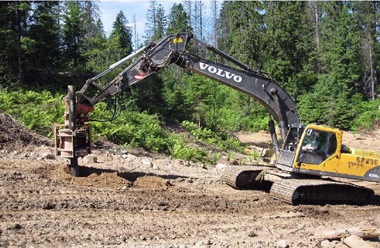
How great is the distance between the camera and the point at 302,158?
10078 mm

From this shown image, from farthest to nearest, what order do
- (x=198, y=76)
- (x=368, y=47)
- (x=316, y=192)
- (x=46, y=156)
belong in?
1. (x=368, y=47)
2. (x=198, y=76)
3. (x=46, y=156)
4. (x=316, y=192)

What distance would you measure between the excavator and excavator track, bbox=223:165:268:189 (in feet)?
0.14

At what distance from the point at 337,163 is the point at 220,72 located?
3446 mm

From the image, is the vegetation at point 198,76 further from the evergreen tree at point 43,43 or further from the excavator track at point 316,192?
the excavator track at point 316,192

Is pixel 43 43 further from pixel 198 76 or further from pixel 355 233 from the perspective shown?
pixel 355 233

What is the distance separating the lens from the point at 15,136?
495 inches

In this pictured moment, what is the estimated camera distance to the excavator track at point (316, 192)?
958cm

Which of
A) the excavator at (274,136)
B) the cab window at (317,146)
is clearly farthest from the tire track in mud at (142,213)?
the cab window at (317,146)

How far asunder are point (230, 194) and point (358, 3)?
42165 millimetres

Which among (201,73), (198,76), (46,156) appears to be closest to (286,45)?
(198,76)

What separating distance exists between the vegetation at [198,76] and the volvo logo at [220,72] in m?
5.53

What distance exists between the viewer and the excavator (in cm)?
979

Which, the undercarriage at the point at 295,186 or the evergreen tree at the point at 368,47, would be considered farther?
the evergreen tree at the point at 368,47

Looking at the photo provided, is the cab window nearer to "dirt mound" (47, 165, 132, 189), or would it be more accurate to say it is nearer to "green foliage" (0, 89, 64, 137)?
"dirt mound" (47, 165, 132, 189)
